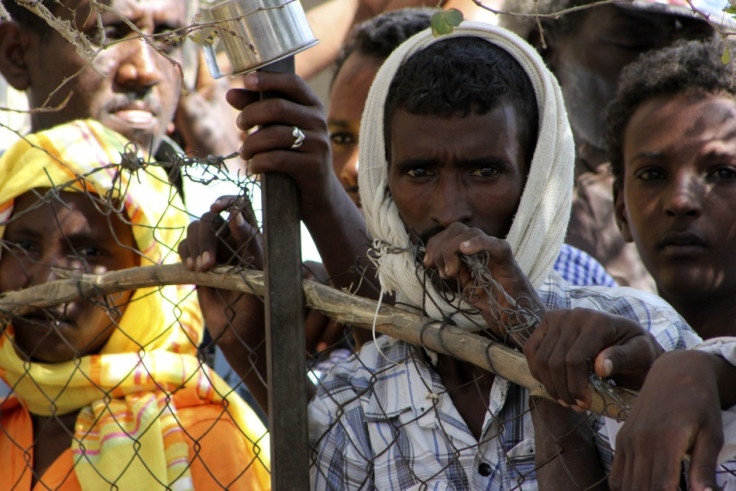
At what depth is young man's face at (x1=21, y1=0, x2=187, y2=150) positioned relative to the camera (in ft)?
12.1

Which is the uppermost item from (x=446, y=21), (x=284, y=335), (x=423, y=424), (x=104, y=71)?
(x=104, y=71)

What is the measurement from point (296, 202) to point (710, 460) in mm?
1035

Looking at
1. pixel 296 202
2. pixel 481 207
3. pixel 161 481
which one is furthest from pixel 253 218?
pixel 161 481

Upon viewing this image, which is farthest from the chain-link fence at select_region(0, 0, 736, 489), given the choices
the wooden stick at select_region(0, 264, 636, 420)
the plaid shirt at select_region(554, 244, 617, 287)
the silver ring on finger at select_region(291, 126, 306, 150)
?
the plaid shirt at select_region(554, 244, 617, 287)

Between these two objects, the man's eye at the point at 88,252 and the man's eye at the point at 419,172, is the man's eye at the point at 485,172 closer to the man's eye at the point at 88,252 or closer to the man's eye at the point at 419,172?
the man's eye at the point at 419,172

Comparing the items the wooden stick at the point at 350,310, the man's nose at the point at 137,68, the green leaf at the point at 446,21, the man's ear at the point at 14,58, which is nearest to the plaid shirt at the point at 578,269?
the wooden stick at the point at 350,310

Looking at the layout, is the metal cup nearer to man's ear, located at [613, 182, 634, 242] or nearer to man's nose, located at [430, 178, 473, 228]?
man's nose, located at [430, 178, 473, 228]

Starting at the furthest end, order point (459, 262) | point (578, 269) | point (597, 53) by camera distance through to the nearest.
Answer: point (597, 53) < point (578, 269) < point (459, 262)

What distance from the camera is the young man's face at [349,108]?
3.39 meters

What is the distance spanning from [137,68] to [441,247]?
240cm

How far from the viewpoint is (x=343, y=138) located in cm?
343

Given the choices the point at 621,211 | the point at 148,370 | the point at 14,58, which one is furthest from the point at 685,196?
the point at 14,58

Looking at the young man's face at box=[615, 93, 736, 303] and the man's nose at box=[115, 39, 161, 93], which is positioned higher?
the man's nose at box=[115, 39, 161, 93]

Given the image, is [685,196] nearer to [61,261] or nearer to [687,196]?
[687,196]
